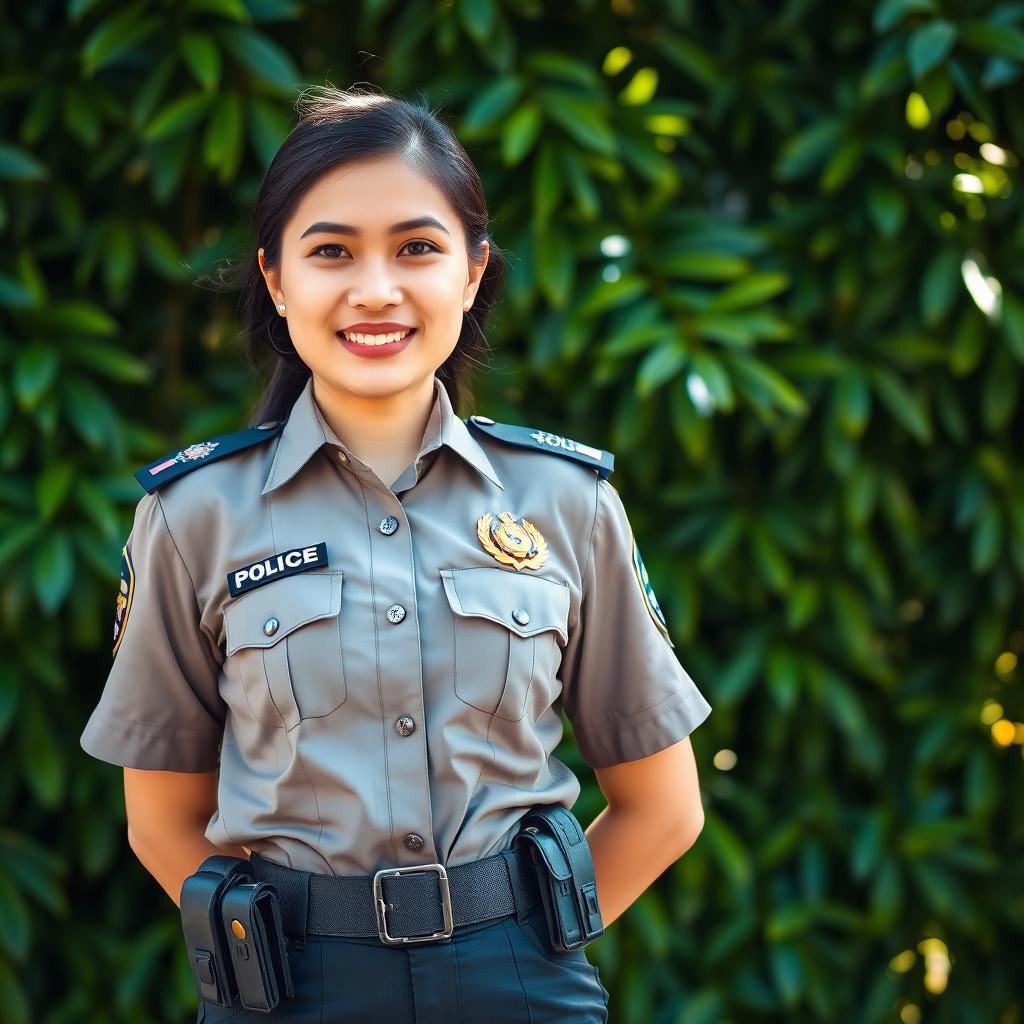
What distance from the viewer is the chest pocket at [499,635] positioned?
4.86 feet

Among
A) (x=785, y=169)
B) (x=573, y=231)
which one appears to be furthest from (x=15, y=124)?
(x=785, y=169)

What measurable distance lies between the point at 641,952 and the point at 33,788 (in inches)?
43.3

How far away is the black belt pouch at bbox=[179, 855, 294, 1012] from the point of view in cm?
139

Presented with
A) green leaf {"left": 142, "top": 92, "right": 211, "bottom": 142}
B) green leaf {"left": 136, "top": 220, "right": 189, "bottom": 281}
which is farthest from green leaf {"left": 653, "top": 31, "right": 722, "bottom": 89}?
green leaf {"left": 136, "top": 220, "right": 189, "bottom": 281}

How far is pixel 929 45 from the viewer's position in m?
2.41

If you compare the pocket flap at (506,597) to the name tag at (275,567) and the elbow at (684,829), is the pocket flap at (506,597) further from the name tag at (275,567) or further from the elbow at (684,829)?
the elbow at (684,829)

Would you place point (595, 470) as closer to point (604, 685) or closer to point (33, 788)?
point (604, 685)

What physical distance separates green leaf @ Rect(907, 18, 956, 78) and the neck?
125 centimetres

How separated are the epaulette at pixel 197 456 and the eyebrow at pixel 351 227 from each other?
0.25 meters

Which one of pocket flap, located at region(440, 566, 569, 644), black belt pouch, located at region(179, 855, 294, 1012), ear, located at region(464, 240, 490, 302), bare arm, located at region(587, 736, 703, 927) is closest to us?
black belt pouch, located at region(179, 855, 294, 1012)

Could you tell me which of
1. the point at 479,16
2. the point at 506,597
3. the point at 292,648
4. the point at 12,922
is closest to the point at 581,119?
the point at 479,16

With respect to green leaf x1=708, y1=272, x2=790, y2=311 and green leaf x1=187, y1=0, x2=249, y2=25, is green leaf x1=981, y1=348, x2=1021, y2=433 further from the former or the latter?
green leaf x1=187, y1=0, x2=249, y2=25

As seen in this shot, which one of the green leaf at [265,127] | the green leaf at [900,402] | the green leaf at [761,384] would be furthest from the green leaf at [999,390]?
the green leaf at [265,127]

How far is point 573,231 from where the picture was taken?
2.57 metres
